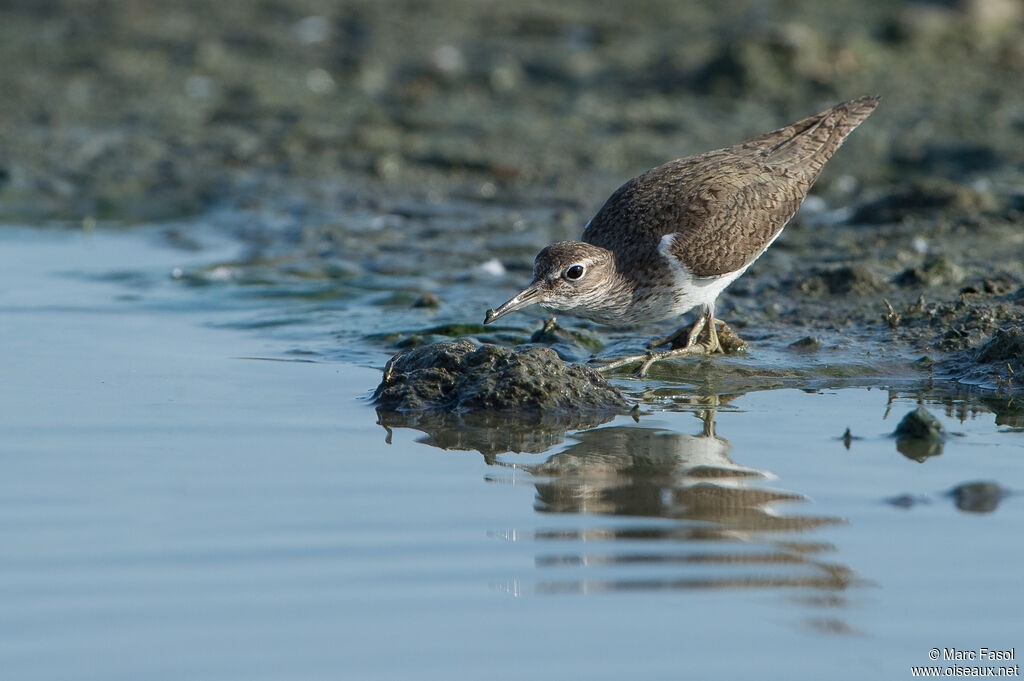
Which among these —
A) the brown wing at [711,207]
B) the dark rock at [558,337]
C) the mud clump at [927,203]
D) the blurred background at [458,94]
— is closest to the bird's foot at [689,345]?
the brown wing at [711,207]

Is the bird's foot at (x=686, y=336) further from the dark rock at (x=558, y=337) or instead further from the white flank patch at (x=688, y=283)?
the dark rock at (x=558, y=337)

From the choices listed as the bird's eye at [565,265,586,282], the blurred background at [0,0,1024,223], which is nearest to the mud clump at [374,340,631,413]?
the bird's eye at [565,265,586,282]

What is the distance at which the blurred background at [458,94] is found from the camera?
1315 cm

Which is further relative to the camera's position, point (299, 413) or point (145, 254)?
point (145, 254)

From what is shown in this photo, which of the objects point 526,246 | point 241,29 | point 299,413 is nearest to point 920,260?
point 526,246

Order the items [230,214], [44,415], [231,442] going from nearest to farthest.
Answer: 1. [231,442]
2. [44,415]
3. [230,214]

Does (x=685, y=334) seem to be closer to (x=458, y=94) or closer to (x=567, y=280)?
(x=567, y=280)

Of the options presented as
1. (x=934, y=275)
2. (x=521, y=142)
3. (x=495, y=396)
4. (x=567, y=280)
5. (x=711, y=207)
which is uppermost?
(x=521, y=142)

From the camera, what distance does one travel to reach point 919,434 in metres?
6.39

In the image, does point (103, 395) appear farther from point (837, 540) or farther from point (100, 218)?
point (100, 218)

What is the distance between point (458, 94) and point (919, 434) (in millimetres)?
10397

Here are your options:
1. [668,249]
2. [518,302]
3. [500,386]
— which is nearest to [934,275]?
[668,249]

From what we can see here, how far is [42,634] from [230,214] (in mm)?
8596

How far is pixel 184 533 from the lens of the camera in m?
5.21
